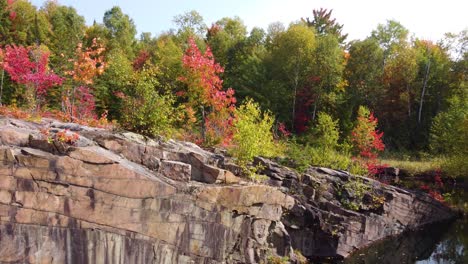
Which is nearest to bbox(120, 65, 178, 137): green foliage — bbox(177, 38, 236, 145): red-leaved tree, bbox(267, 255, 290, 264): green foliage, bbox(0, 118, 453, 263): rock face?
bbox(0, 118, 453, 263): rock face

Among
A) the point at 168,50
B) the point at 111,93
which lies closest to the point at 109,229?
the point at 111,93

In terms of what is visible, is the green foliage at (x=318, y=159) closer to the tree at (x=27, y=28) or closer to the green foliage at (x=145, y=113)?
the green foliage at (x=145, y=113)

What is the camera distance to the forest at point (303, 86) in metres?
27.0

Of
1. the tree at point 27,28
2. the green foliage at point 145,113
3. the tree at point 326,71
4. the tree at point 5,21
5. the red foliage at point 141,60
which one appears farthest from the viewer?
the red foliage at point 141,60

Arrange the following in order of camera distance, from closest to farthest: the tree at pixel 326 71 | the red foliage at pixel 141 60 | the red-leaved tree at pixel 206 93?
the red-leaved tree at pixel 206 93, the tree at pixel 326 71, the red foliage at pixel 141 60

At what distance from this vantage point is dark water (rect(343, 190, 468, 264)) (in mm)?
18953

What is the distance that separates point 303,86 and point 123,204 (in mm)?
30082

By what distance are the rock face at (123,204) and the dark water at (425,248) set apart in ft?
17.5

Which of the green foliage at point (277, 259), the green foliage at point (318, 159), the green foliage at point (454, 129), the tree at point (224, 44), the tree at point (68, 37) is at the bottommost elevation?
the green foliage at point (277, 259)

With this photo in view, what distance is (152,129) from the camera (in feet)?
49.0

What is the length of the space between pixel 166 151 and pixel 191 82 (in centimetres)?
1193

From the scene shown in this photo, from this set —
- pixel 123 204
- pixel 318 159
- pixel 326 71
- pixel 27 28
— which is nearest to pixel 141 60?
pixel 27 28

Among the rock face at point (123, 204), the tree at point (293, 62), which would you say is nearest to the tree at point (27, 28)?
the tree at point (293, 62)

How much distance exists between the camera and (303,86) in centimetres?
3906
